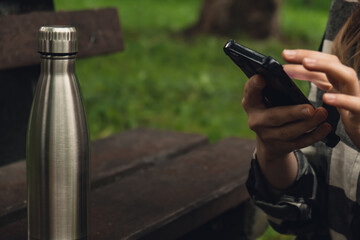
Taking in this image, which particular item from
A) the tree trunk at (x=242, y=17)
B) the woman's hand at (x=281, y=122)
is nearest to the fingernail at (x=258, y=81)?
the woman's hand at (x=281, y=122)

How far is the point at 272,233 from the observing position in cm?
322

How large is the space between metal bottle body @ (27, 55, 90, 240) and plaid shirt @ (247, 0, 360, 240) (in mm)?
658

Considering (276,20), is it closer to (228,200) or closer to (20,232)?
(228,200)

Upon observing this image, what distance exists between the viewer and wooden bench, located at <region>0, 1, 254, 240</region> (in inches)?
66.5

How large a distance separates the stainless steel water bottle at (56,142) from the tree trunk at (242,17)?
27.2ft

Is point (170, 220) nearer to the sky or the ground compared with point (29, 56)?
nearer to the ground

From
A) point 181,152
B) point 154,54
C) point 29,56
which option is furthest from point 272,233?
point 154,54

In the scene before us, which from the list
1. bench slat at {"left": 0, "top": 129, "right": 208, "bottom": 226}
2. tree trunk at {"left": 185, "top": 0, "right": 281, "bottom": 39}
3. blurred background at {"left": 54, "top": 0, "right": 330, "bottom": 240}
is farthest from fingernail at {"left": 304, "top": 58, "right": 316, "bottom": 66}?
tree trunk at {"left": 185, "top": 0, "right": 281, "bottom": 39}

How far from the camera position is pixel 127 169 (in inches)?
84.4

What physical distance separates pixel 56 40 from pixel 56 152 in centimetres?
21

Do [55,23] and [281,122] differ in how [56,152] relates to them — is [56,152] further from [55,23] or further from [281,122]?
[55,23]

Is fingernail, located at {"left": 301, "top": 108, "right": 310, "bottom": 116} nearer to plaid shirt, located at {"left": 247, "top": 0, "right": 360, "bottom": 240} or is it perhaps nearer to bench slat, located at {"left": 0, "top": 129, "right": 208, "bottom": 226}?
plaid shirt, located at {"left": 247, "top": 0, "right": 360, "bottom": 240}

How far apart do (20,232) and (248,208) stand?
45.0 inches

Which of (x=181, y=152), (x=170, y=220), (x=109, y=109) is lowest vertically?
(x=109, y=109)
